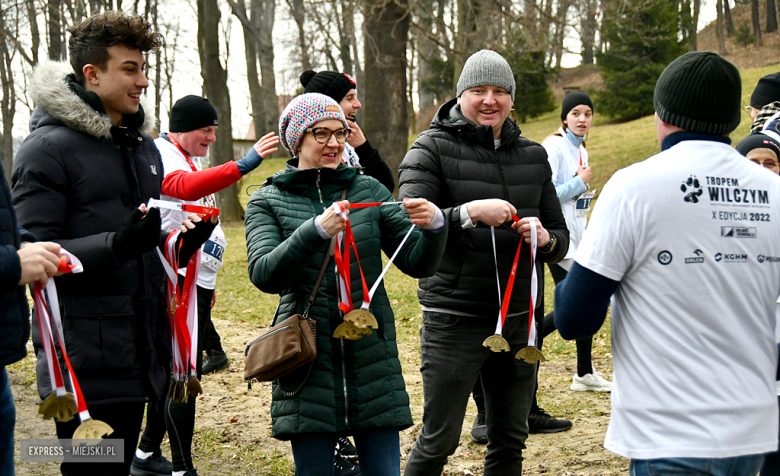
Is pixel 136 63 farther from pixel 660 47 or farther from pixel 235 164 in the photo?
pixel 660 47

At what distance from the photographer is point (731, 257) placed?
2.21m

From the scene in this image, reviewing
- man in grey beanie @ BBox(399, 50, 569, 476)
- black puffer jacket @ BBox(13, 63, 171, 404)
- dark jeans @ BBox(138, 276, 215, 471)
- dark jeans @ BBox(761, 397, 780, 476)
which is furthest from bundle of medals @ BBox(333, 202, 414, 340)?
dark jeans @ BBox(761, 397, 780, 476)

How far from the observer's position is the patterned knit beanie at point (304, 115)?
3143mm

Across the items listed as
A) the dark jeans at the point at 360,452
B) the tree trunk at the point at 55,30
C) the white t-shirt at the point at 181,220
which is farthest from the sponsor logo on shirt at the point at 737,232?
the tree trunk at the point at 55,30

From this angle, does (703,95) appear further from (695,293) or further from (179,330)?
(179,330)

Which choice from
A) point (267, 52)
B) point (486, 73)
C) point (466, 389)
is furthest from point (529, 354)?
point (267, 52)

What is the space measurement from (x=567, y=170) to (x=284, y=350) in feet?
12.2

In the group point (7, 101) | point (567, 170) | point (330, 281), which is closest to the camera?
point (330, 281)

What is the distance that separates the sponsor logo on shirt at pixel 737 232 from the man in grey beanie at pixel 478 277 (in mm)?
1232

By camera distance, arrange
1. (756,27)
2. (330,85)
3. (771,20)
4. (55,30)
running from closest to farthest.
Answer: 1. (330,85)
2. (55,30)
3. (756,27)
4. (771,20)

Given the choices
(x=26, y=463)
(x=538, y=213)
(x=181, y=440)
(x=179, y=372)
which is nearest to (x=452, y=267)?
(x=538, y=213)

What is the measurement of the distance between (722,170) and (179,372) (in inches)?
95.3

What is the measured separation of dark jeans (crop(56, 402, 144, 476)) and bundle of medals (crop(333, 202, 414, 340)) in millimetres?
966

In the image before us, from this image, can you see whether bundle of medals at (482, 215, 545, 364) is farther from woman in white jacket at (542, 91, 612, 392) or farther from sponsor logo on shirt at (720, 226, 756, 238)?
woman in white jacket at (542, 91, 612, 392)
